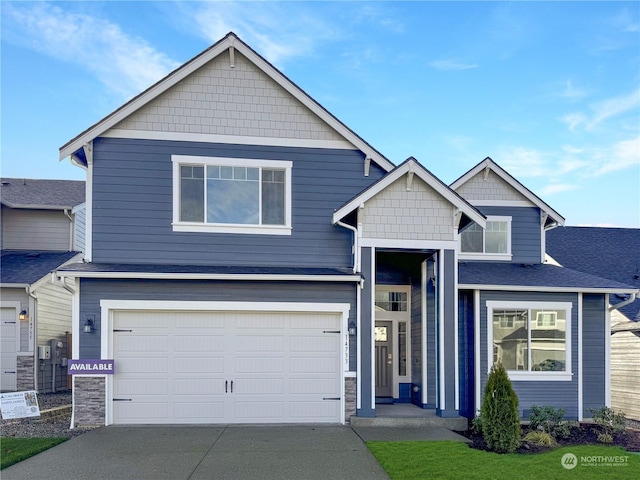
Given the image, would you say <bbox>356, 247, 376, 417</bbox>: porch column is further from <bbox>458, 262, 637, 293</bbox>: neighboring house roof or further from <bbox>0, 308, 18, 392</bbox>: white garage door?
<bbox>0, 308, 18, 392</bbox>: white garage door

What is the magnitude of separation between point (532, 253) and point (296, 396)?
7.32 metres

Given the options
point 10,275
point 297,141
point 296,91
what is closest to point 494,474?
point 297,141

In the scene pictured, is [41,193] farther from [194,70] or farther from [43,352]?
[194,70]

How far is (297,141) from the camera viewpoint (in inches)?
448

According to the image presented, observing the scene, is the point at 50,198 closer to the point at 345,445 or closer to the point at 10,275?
the point at 10,275

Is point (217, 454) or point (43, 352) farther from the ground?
point (43, 352)

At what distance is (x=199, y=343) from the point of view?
10.5 meters

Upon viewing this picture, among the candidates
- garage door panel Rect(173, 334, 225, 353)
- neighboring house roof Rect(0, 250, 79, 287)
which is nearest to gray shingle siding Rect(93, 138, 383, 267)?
garage door panel Rect(173, 334, 225, 353)

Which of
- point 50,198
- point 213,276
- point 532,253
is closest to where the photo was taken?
point 213,276

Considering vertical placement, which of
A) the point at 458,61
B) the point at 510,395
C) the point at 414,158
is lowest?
the point at 510,395

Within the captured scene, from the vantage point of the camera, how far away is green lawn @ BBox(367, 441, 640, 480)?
7250mm

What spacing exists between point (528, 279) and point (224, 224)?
6.97m

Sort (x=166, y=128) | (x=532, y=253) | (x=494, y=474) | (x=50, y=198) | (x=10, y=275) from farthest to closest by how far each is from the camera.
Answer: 1. (x=50, y=198)
2. (x=10, y=275)
3. (x=532, y=253)
4. (x=166, y=128)
5. (x=494, y=474)

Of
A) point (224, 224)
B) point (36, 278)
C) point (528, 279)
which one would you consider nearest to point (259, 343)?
point (224, 224)
